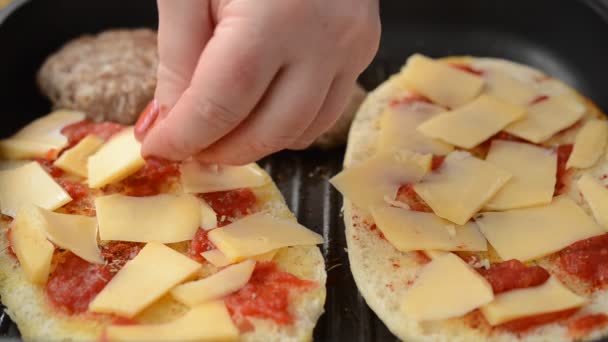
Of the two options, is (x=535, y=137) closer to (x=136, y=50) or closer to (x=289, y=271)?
(x=289, y=271)

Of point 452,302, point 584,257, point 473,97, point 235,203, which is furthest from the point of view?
point 473,97

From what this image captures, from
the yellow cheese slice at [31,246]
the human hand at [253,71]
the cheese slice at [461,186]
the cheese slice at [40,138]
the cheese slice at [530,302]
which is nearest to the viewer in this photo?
the human hand at [253,71]

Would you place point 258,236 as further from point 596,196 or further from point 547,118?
point 547,118

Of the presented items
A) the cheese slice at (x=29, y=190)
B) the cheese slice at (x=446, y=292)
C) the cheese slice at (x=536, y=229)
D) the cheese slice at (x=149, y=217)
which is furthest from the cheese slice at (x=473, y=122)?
the cheese slice at (x=29, y=190)

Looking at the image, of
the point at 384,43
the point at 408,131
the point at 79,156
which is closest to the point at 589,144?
the point at 408,131

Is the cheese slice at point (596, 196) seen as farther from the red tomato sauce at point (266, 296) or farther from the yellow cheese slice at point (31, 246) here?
the yellow cheese slice at point (31, 246)

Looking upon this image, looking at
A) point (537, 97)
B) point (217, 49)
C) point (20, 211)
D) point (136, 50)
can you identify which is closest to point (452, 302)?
point (217, 49)
